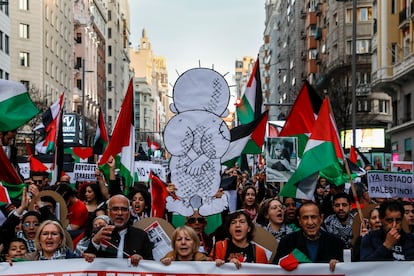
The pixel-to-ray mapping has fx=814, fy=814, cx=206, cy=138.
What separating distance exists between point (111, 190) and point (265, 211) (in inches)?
93.9

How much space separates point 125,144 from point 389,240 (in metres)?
4.33

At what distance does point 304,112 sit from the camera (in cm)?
1149

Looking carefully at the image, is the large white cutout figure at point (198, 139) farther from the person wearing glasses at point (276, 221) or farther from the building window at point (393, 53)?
the building window at point (393, 53)

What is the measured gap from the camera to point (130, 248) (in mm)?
6672

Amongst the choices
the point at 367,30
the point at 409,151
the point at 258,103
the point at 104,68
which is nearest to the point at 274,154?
the point at 258,103

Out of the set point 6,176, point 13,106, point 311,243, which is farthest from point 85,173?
point 311,243

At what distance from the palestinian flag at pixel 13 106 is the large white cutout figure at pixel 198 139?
2.61 meters

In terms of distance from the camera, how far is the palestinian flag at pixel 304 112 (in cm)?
1145

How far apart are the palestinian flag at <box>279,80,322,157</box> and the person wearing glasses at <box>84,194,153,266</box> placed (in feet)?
16.7

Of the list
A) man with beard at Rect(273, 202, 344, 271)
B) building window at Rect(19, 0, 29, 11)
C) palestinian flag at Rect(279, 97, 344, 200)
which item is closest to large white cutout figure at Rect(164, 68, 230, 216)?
palestinian flag at Rect(279, 97, 344, 200)

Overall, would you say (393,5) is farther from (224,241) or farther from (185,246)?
(185,246)

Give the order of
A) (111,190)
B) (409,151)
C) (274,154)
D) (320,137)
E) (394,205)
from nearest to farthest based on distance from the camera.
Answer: (394,205) → (320,137) → (111,190) → (274,154) → (409,151)

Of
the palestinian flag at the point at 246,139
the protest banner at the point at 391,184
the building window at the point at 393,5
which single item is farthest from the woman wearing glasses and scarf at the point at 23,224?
the building window at the point at 393,5

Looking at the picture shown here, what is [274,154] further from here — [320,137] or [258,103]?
[320,137]
